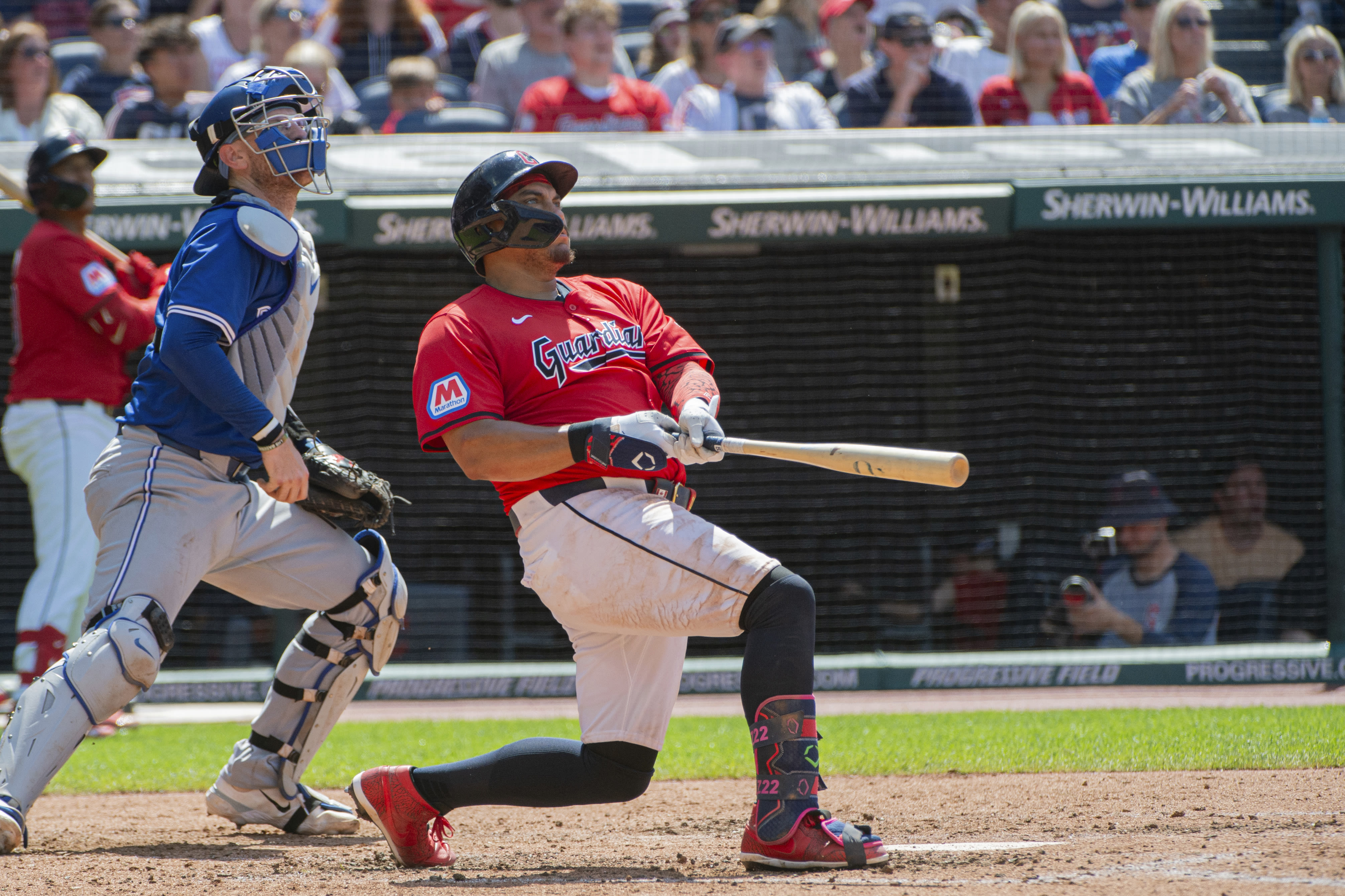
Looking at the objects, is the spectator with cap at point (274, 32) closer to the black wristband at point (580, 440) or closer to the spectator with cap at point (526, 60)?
the spectator with cap at point (526, 60)

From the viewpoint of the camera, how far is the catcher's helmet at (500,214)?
3.05 metres

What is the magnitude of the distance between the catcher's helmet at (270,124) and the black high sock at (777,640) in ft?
5.32

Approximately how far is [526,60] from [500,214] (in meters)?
5.16

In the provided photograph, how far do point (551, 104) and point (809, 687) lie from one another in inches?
206

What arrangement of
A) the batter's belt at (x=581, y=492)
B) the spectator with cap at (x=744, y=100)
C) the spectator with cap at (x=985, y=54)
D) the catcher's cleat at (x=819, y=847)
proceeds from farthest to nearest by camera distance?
the spectator with cap at (x=985, y=54) → the spectator with cap at (x=744, y=100) → the batter's belt at (x=581, y=492) → the catcher's cleat at (x=819, y=847)

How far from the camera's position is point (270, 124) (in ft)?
11.3

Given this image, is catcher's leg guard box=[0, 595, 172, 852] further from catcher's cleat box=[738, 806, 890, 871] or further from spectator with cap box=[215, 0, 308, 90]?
spectator with cap box=[215, 0, 308, 90]

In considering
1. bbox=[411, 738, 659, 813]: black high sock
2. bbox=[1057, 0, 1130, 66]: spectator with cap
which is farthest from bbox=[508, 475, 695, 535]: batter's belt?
bbox=[1057, 0, 1130, 66]: spectator with cap

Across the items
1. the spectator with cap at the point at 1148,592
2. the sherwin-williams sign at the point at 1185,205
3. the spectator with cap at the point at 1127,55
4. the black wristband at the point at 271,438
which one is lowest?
the spectator with cap at the point at 1148,592

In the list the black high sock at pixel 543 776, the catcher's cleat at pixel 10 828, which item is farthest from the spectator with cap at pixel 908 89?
the catcher's cleat at pixel 10 828

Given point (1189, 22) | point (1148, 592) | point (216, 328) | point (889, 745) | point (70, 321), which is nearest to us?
point (216, 328)

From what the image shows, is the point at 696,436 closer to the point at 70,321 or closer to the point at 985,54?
the point at 70,321

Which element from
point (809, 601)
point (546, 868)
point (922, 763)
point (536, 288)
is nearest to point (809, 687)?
point (809, 601)

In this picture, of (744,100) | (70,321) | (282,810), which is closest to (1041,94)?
(744,100)
